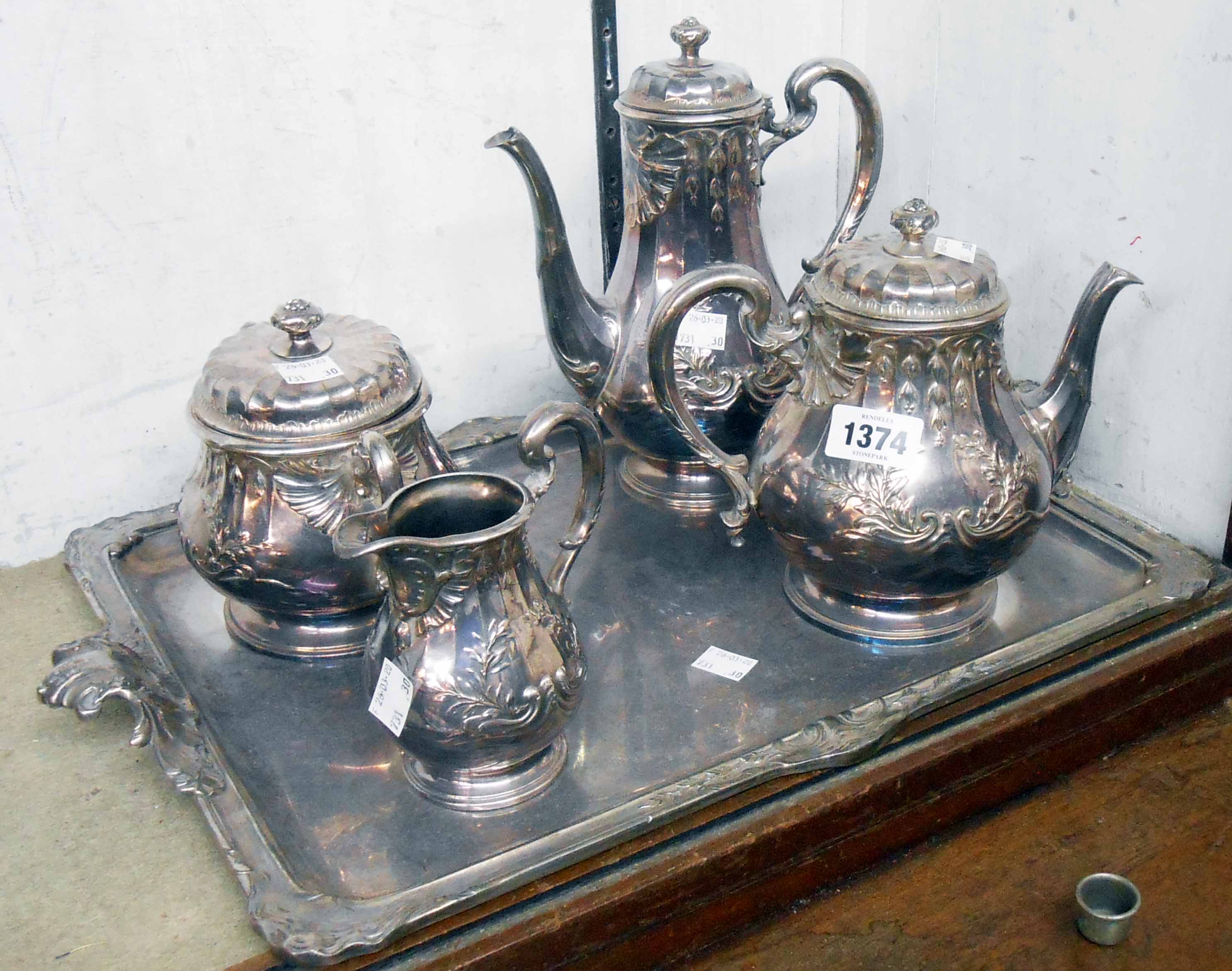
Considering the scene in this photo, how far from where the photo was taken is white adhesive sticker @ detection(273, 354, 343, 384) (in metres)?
0.96

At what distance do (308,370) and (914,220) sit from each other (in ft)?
1.53

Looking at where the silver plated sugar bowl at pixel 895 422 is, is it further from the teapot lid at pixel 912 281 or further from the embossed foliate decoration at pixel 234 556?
the embossed foliate decoration at pixel 234 556

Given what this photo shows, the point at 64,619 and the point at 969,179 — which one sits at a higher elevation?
the point at 969,179

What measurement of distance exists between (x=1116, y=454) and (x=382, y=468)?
0.71 m

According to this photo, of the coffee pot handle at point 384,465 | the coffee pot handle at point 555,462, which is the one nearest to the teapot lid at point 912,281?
the coffee pot handle at point 555,462

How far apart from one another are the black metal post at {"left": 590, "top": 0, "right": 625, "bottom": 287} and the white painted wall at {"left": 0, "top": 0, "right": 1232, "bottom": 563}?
15 millimetres

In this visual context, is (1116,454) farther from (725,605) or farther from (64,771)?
(64,771)

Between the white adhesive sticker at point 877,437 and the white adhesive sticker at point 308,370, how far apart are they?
0.38 meters

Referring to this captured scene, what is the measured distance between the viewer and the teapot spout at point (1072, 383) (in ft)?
3.32

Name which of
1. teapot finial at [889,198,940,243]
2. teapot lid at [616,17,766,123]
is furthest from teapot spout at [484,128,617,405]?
teapot finial at [889,198,940,243]

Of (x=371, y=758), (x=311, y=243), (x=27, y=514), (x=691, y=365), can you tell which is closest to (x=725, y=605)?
(x=691, y=365)

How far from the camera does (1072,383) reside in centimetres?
104

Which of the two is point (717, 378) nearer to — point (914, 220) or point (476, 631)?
point (914, 220)

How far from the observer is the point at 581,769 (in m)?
0.91
